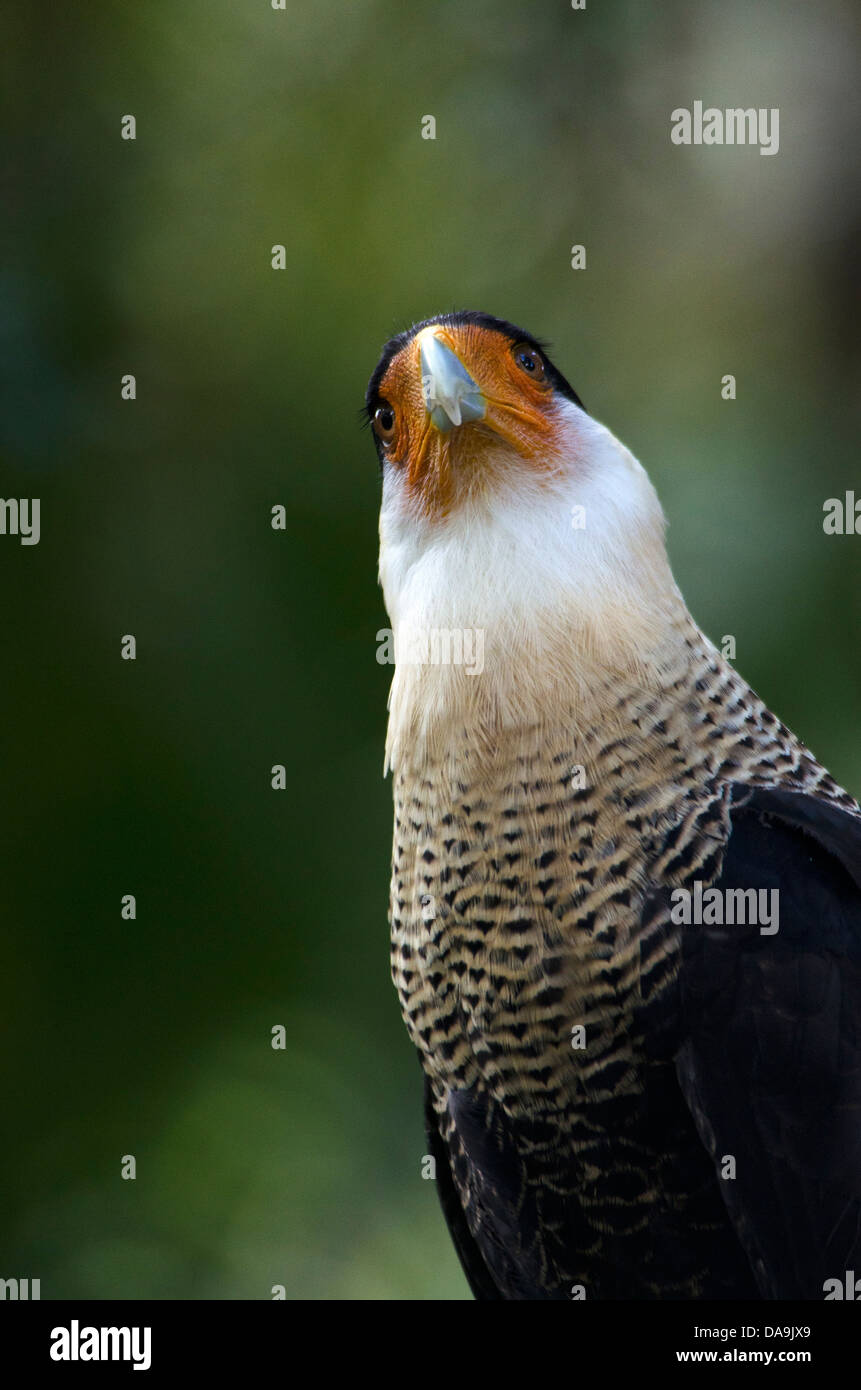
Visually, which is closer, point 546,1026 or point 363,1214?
point 546,1026

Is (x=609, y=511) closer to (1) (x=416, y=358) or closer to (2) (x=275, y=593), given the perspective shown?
(1) (x=416, y=358)

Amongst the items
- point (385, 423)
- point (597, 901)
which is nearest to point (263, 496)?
point (385, 423)

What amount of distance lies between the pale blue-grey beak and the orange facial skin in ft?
0.10

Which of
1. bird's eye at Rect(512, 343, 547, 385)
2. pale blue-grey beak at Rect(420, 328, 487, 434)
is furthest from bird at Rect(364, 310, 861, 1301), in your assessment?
bird's eye at Rect(512, 343, 547, 385)

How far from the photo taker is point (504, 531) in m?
2.62

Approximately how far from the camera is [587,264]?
5.05 metres

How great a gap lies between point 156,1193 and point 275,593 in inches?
78.4

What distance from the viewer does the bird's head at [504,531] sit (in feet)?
8.26

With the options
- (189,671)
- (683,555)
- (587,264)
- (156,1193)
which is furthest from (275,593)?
(156,1193)

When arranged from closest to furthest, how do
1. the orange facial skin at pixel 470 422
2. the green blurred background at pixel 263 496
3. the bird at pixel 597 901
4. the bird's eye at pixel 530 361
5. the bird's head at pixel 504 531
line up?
the bird at pixel 597 901 → the bird's head at pixel 504 531 → the orange facial skin at pixel 470 422 → the bird's eye at pixel 530 361 → the green blurred background at pixel 263 496

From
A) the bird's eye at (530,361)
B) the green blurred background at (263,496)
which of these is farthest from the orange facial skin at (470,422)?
the green blurred background at (263,496)

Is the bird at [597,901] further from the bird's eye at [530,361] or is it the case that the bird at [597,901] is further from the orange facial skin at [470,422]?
the bird's eye at [530,361]

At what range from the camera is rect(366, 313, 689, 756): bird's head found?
2518 mm

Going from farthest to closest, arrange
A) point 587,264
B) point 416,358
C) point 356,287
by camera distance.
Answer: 1. point 587,264
2. point 356,287
3. point 416,358
